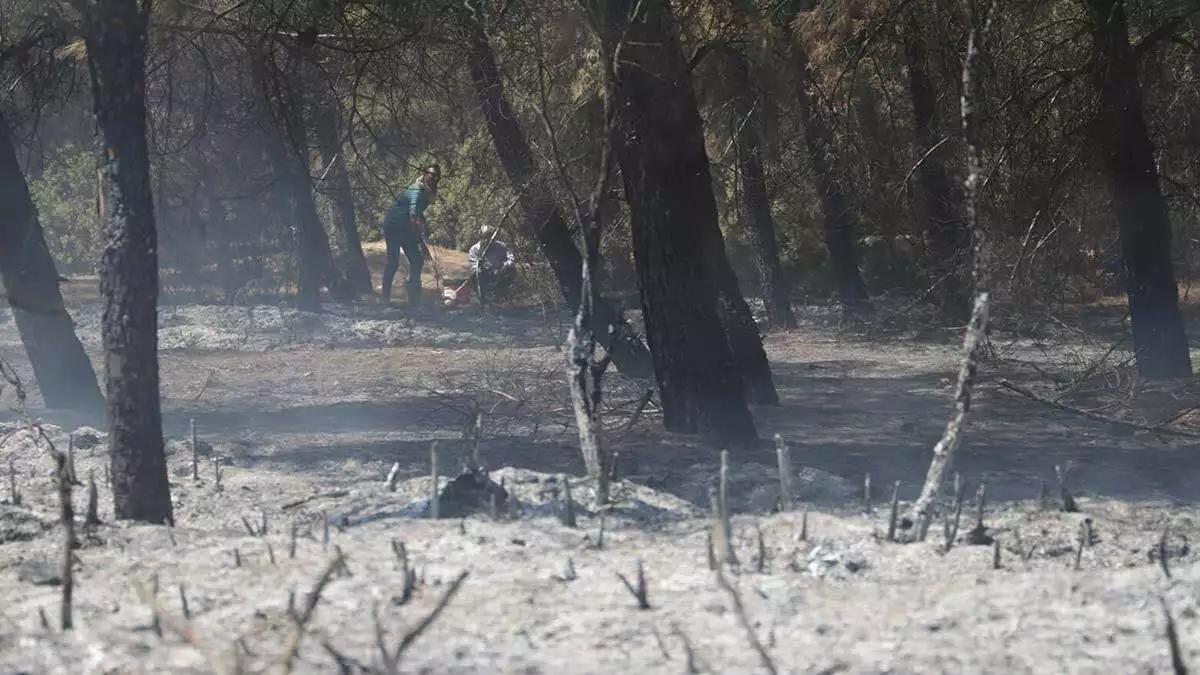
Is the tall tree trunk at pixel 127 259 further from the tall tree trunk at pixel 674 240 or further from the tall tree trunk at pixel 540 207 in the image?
the tall tree trunk at pixel 540 207

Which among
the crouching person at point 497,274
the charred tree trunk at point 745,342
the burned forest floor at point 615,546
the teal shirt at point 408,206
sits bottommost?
the burned forest floor at point 615,546

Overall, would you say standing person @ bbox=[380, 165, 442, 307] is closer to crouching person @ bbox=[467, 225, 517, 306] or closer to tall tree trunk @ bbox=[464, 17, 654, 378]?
crouching person @ bbox=[467, 225, 517, 306]

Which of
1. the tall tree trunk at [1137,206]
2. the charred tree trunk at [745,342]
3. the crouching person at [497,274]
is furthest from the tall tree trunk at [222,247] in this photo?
the tall tree trunk at [1137,206]

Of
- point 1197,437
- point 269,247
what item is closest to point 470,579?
point 1197,437

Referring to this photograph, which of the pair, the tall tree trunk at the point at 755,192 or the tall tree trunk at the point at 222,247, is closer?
the tall tree trunk at the point at 755,192

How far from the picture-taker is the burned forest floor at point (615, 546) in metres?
4.80

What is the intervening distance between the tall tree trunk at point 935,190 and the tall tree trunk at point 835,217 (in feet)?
2.81

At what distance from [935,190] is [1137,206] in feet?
14.3

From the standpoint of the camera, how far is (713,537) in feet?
20.4

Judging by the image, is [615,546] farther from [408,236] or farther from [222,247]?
[222,247]

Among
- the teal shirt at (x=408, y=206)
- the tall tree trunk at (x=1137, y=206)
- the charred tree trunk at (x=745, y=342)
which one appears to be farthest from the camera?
the teal shirt at (x=408, y=206)

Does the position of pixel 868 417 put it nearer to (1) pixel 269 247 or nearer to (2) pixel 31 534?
(2) pixel 31 534

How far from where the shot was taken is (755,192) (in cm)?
1712

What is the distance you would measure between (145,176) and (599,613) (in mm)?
3194
